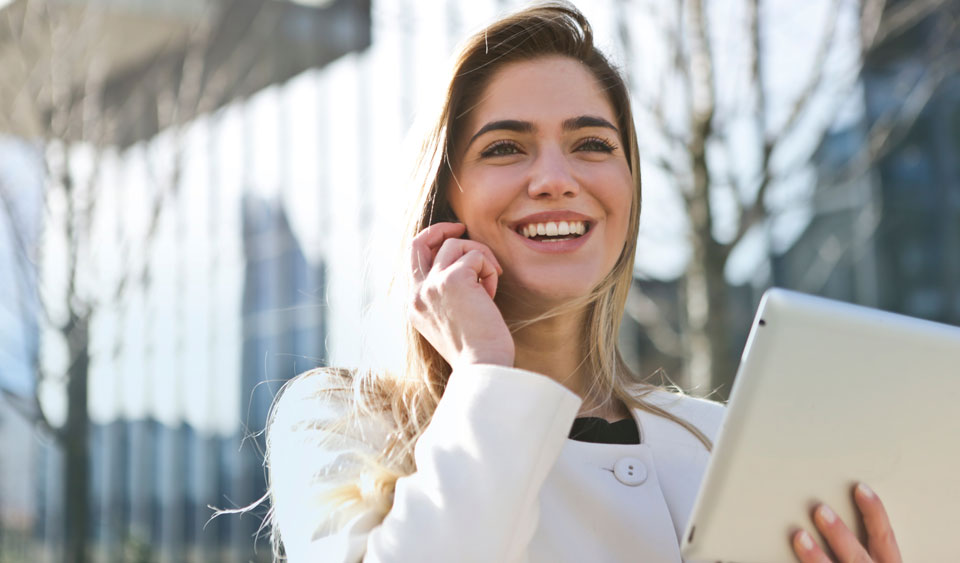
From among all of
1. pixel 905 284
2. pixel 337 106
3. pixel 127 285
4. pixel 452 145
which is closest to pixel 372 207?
pixel 337 106

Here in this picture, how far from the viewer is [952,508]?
154 centimetres

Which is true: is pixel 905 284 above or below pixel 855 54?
below

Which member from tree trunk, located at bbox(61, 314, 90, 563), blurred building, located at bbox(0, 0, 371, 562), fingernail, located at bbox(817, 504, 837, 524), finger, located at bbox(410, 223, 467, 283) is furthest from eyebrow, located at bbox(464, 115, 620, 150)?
blurred building, located at bbox(0, 0, 371, 562)

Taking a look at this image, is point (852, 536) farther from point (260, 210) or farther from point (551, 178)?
point (260, 210)

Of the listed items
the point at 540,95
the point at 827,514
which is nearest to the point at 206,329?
the point at 540,95

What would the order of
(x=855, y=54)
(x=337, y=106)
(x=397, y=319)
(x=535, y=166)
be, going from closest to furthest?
(x=535, y=166) → (x=397, y=319) → (x=855, y=54) → (x=337, y=106)

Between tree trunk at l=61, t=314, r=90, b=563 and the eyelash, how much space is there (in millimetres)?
5223

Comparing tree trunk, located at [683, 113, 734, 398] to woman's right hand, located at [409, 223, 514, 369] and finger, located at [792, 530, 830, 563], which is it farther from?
finger, located at [792, 530, 830, 563]

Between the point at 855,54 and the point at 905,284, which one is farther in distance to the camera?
the point at 905,284

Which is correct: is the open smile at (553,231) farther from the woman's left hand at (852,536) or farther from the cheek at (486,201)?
the woman's left hand at (852,536)

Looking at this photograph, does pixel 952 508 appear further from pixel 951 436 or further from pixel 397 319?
pixel 397 319

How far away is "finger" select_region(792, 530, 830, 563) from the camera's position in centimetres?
147

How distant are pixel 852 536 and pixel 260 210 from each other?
10.2m

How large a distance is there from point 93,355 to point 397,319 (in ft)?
16.6
